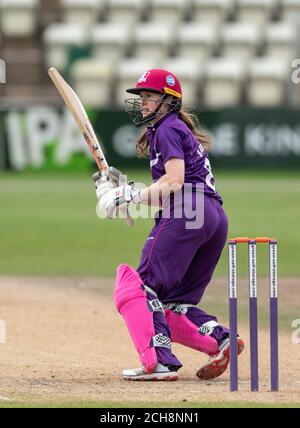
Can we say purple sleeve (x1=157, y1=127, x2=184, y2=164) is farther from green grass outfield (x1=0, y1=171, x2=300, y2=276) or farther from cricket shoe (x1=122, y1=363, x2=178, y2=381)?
green grass outfield (x1=0, y1=171, x2=300, y2=276)

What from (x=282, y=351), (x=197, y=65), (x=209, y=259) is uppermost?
(x=197, y=65)

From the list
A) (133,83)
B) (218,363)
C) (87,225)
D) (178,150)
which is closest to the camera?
(178,150)

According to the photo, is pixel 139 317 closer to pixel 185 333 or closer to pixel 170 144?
pixel 185 333

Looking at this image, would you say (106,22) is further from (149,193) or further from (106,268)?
(149,193)

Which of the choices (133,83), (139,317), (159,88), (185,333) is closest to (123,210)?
(139,317)

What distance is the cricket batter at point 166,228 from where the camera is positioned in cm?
638

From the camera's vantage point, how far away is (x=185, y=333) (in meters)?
6.73

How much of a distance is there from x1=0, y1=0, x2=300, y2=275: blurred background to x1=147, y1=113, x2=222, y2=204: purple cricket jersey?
424 inches

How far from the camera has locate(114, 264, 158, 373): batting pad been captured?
6.39m

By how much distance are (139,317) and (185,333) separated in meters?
0.45

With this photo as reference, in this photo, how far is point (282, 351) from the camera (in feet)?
25.2

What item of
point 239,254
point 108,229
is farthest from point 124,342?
point 108,229

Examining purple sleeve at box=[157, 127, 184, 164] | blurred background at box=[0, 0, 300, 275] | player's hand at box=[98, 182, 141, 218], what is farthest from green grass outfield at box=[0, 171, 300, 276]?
purple sleeve at box=[157, 127, 184, 164]

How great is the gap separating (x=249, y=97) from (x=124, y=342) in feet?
60.2
